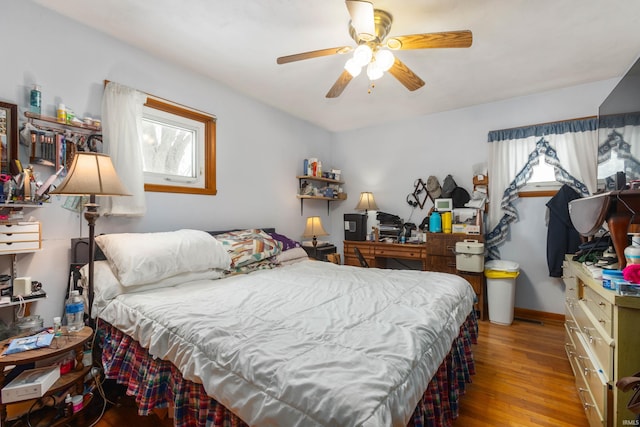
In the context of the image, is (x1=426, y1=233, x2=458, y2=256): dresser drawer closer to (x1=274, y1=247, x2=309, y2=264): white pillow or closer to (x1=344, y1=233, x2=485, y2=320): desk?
(x1=344, y1=233, x2=485, y2=320): desk

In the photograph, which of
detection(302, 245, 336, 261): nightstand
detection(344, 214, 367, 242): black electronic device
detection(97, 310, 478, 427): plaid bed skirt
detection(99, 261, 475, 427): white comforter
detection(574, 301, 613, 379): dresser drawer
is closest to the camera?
detection(99, 261, 475, 427): white comforter

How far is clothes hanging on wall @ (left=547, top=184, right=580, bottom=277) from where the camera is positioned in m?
2.96

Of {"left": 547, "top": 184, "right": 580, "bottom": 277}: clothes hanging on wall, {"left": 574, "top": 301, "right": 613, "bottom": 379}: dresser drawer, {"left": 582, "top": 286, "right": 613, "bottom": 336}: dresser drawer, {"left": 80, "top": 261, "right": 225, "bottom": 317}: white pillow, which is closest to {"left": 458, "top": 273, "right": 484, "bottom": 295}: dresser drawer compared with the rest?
{"left": 547, "top": 184, "right": 580, "bottom": 277}: clothes hanging on wall

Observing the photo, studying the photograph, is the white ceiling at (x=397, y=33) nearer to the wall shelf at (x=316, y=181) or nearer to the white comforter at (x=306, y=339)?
the wall shelf at (x=316, y=181)

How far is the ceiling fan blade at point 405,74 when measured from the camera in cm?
204

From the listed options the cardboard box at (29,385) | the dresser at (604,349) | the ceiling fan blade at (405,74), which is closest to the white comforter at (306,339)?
the cardboard box at (29,385)

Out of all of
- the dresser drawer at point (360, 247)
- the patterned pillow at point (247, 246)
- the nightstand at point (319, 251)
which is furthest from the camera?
the dresser drawer at point (360, 247)

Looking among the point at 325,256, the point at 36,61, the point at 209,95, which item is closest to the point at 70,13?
the point at 36,61

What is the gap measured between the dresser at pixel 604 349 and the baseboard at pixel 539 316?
1.49 metres

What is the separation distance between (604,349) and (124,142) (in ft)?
10.5

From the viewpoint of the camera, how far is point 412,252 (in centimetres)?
367

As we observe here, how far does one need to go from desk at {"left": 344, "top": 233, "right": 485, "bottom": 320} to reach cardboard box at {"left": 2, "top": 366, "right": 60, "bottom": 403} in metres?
3.28

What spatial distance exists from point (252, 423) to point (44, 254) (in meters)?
1.95

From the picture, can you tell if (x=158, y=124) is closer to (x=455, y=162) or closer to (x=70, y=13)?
(x=70, y=13)
